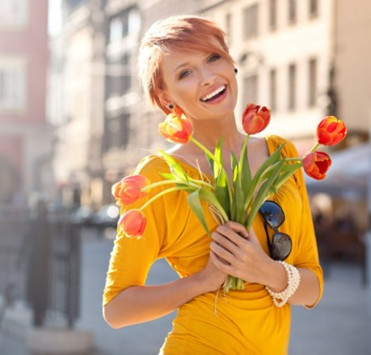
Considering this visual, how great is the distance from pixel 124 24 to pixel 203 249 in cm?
6296

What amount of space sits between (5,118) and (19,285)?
31.6 meters

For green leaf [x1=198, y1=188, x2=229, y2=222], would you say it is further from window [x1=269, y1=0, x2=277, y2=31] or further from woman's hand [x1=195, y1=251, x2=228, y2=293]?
window [x1=269, y1=0, x2=277, y2=31]

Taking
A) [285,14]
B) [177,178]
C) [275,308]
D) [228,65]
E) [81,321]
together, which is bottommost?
[81,321]

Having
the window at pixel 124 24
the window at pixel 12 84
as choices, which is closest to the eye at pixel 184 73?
the window at pixel 12 84

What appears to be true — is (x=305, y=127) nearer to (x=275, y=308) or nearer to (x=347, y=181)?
(x=347, y=181)

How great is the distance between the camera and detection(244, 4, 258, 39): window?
3969cm

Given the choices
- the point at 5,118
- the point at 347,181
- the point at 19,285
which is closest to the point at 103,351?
Answer: the point at 19,285

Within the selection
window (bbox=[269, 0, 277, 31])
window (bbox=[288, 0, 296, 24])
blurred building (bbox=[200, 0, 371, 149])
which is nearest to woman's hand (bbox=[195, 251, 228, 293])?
blurred building (bbox=[200, 0, 371, 149])

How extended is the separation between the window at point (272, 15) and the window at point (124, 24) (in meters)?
23.8

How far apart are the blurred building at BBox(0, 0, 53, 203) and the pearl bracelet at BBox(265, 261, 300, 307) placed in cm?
3964

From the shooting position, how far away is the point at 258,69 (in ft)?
131

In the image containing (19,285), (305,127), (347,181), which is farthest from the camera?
(305,127)

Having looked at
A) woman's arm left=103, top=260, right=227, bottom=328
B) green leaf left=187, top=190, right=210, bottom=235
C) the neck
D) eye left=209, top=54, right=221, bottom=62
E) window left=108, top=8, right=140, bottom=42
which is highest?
window left=108, top=8, right=140, bottom=42

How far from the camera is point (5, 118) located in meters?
42.6
